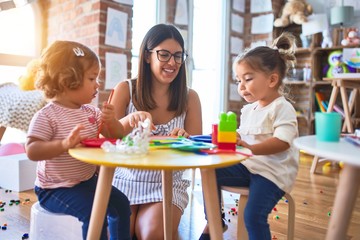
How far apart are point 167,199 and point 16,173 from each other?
4.38 feet

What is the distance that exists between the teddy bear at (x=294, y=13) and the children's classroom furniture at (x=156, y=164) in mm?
3522

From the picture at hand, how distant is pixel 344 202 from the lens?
84cm

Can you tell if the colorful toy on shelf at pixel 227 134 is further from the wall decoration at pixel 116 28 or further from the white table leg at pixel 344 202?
the wall decoration at pixel 116 28

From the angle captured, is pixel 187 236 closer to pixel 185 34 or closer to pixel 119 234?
pixel 119 234

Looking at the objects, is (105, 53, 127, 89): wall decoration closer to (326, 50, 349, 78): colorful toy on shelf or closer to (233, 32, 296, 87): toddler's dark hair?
(233, 32, 296, 87): toddler's dark hair

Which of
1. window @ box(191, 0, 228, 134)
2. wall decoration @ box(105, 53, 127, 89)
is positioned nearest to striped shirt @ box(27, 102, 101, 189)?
wall decoration @ box(105, 53, 127, 89)

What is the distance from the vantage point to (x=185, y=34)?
361cm

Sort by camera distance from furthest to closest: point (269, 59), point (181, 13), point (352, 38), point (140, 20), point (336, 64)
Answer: point (336, 64), point (352, 38), point (181, 13), point (140, 20), point (269, 59)

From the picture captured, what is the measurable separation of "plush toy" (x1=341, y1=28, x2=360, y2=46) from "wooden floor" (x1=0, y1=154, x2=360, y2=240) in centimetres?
181

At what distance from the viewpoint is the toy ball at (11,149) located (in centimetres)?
243

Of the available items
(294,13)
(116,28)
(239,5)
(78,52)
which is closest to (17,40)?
(116,28)

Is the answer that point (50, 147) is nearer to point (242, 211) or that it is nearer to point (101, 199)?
point (101, 199)

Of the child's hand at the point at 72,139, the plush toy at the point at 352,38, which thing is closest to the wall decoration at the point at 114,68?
the child's hand at the point at 72,139

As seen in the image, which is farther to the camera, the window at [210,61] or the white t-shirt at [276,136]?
the window at [210,61]
